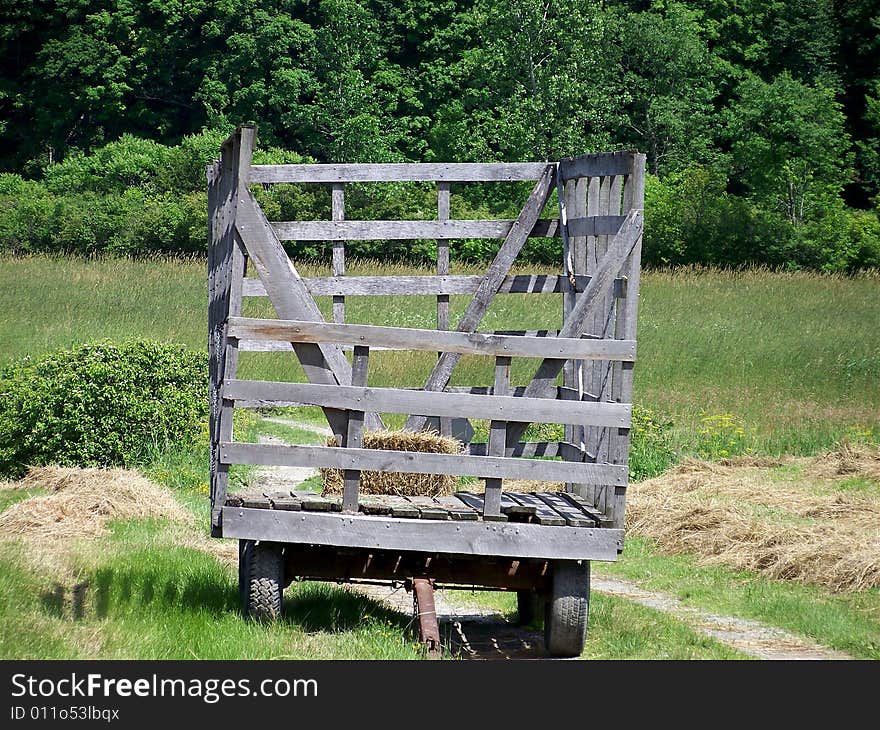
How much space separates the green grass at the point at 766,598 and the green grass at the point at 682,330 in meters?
4.42

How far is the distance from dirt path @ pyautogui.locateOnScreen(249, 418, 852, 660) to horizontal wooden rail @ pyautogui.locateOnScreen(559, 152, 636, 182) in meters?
2.51

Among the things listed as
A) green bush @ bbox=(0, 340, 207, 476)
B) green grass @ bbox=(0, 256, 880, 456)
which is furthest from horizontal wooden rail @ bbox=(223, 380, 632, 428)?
green grass @ bbox=(0, 256, 880, 456)

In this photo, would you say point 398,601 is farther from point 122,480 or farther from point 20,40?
point 20,40

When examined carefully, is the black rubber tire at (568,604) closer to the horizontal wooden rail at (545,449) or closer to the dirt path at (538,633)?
the dirt path at (538,633)

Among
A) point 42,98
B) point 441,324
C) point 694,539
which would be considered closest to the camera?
point 441,324

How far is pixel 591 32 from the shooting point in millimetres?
40812

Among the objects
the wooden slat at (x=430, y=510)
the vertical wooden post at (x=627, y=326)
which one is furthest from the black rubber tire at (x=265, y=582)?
the vertical wooden post at (x=627, y=326)

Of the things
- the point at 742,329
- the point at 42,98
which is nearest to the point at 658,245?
the point at 742,329

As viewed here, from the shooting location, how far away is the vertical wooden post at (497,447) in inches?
230

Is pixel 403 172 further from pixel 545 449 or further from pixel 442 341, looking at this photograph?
pixel 442 341

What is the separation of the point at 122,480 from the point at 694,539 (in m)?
4.64

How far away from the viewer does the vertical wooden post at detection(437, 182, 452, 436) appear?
7.84m

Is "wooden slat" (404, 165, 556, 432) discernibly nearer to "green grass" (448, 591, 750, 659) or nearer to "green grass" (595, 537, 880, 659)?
"green grass" (448, 591, 750, 659)

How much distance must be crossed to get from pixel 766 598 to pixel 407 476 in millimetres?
2803
